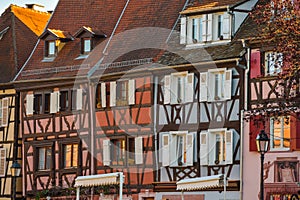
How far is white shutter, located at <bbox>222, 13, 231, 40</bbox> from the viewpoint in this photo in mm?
43625

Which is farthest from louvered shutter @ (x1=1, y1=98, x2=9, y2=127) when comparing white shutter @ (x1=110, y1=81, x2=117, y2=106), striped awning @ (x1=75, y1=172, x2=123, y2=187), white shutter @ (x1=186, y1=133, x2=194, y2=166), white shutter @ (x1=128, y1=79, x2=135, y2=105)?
white shutter @ (x1=186, y1=133, x2=194, y2=166)

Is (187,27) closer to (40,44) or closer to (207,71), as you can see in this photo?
(207,71)

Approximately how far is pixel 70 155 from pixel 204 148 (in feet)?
25.6

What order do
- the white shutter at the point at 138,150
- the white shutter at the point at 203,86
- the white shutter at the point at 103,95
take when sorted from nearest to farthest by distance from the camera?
the white shutter at the point at 203,86 → the white shutter at the point at 138,150 → the white shutter at the point at 103,95

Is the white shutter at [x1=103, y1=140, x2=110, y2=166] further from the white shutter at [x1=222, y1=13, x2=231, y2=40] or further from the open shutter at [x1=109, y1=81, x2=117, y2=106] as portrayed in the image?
the white shutter at [x1=222, y1=13, x2=231, y2=40]

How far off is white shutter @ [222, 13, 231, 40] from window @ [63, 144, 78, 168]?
355 inches

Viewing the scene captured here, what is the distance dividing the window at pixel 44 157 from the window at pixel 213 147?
29.4ft

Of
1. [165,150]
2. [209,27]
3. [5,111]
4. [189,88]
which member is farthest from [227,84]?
[5,111]

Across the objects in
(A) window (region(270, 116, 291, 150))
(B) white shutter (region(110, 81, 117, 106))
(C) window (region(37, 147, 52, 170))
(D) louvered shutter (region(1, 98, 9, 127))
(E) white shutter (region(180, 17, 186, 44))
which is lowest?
(C) window (region(37, 147, 52, 170))

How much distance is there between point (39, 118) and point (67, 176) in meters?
3.15

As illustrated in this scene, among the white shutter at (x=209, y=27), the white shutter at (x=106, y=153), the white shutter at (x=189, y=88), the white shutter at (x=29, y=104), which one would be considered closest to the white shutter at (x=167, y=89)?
the white shutter at (x=189, y=88)

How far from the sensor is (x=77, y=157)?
48750 millimetres

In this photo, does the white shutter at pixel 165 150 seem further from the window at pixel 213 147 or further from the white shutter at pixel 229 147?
the white shutter at pixel 229 147

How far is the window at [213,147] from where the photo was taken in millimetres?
43031
